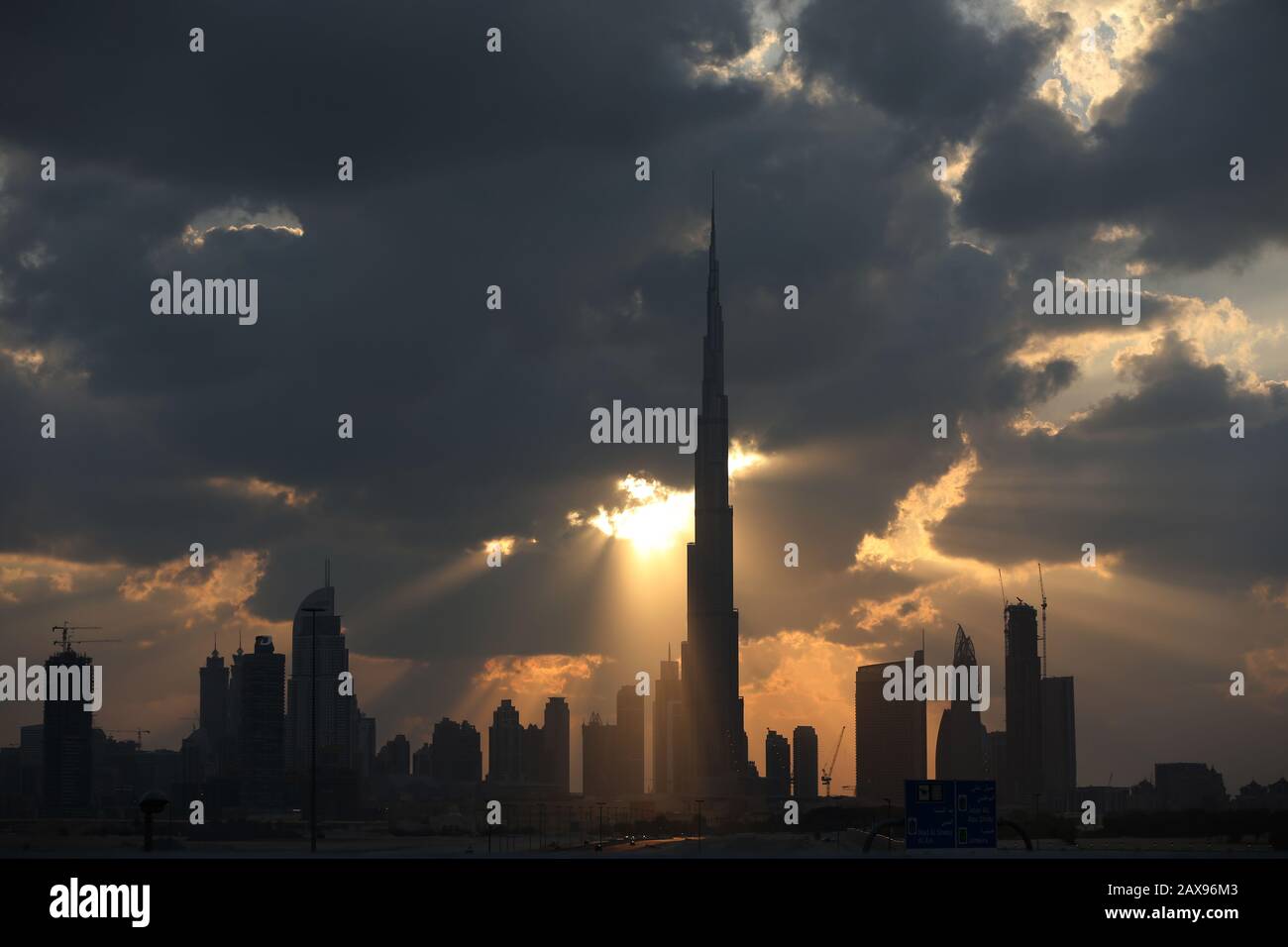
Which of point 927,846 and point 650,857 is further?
point 927,846
